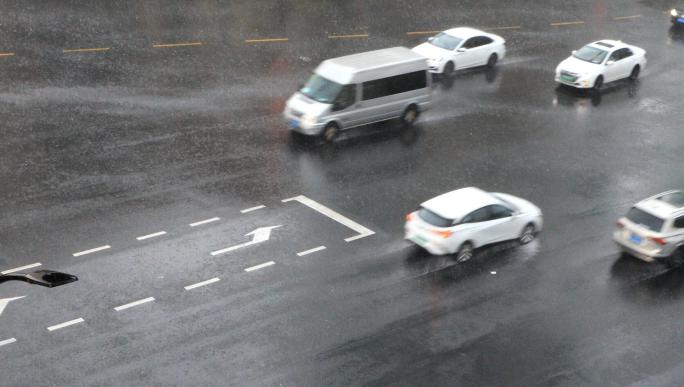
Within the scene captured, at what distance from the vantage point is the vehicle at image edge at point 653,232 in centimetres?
2247

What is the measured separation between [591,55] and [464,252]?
55.9 feet

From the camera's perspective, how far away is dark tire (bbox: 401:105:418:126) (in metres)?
30.8

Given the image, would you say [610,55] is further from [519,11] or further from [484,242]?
[484,242]

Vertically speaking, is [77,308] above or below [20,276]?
below

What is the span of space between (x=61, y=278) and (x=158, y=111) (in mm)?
23597

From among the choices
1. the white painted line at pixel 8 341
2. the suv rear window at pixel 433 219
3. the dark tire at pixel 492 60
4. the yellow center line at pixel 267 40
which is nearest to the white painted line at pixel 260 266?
the suv rear window at pixel 433 219

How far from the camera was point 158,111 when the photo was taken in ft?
99.7

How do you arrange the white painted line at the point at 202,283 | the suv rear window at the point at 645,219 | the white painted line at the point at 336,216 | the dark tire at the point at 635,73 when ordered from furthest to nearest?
the dark tire at the point at 635,73
the white painted line at the point at 336,216
the suv rear window at the point at 645,219
the white painted line at the point at 202,283

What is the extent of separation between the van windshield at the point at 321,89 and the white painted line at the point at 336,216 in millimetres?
5009

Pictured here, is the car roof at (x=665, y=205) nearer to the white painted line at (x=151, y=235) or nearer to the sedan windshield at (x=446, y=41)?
the white painted line at (x=151, y=235)

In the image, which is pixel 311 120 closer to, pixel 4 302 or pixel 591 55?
pixel 4 302

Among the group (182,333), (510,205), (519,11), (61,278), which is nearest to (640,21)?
(519,11)

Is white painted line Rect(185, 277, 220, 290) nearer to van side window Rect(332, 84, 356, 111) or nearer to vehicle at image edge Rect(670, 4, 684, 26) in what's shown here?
van side window Rect(332, 84, 356, 111)

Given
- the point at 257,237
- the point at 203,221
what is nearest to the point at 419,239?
the point at 257,237
